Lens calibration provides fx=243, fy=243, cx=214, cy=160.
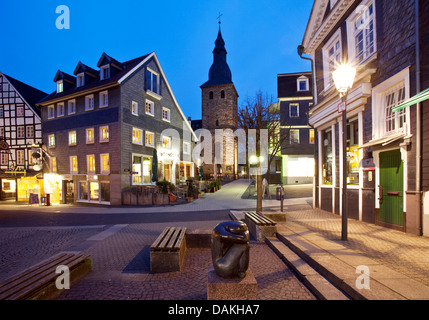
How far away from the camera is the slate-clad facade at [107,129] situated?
1888 cm

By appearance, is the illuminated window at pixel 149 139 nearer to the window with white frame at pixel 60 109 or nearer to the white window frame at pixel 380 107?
the window with white frame at pixel 60 109

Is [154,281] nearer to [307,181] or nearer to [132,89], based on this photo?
[132,89]

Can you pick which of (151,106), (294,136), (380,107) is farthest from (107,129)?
(294,136)

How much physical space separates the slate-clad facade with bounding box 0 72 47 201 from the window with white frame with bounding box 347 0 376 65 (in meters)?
26.6

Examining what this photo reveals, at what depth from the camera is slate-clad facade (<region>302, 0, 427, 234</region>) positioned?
6887 mm

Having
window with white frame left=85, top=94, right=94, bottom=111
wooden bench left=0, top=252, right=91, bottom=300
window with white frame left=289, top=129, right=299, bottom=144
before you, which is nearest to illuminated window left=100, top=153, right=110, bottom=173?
window with white frame left=85, top=94, right=94, bottom=111

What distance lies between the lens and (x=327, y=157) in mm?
12125

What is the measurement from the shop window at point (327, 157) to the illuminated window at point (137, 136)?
14412 mm

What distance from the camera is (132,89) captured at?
65.5ft

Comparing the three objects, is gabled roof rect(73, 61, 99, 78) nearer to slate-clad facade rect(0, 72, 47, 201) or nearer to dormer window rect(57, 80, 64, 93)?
dormer window rect(57, 80, 64, 93)

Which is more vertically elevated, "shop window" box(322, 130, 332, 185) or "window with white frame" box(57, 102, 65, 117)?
"window with white frame" box(57, 102, 65, 117)

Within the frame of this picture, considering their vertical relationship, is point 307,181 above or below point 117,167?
below

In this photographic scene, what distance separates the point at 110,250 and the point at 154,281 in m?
2.65
